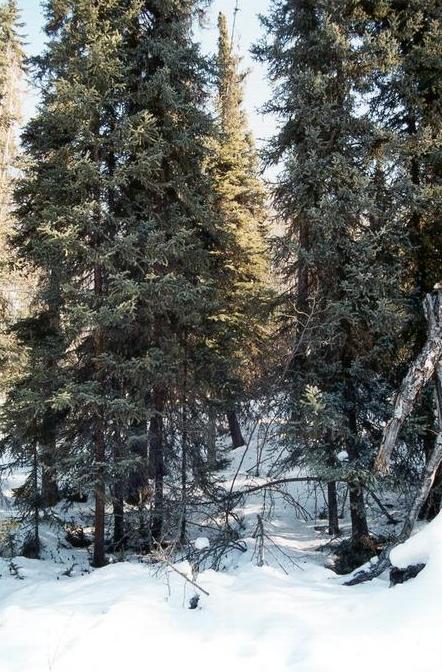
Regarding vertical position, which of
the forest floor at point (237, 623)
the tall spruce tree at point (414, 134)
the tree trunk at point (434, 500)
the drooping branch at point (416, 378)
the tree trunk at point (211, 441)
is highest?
the tall spruce tree at point (414, 134)

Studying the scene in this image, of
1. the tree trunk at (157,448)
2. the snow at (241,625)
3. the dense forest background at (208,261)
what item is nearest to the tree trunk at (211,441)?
the dense forest background at (208,261)

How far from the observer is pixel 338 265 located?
28.4 feet

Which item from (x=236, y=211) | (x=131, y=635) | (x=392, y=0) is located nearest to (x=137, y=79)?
(x=392, y=0)

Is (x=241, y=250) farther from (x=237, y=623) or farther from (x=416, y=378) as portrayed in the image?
(x=237, y=623)

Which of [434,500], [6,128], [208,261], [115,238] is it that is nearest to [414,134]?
[208,261]

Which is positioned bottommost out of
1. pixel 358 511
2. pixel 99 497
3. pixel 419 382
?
pixel 358 511

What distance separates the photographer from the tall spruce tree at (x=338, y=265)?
804cm

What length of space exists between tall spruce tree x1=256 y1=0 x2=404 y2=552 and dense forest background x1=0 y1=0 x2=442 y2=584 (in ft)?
0.14

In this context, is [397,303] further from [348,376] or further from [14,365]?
[14,365]

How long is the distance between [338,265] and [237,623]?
19.3ft

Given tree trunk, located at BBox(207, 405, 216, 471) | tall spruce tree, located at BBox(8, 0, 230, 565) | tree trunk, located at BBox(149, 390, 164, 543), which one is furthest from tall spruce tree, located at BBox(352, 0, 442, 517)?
tree trunk, located at BBox(149, 390, 164, 543)

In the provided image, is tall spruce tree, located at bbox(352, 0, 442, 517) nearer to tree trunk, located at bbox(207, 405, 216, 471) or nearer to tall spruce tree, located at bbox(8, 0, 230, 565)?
tall spruce tree, located at bbox(8, 0, 230, 565)

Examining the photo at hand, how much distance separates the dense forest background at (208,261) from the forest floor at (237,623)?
1476 mm

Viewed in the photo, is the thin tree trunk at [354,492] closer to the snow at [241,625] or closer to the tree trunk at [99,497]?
the snow at [241,625]
